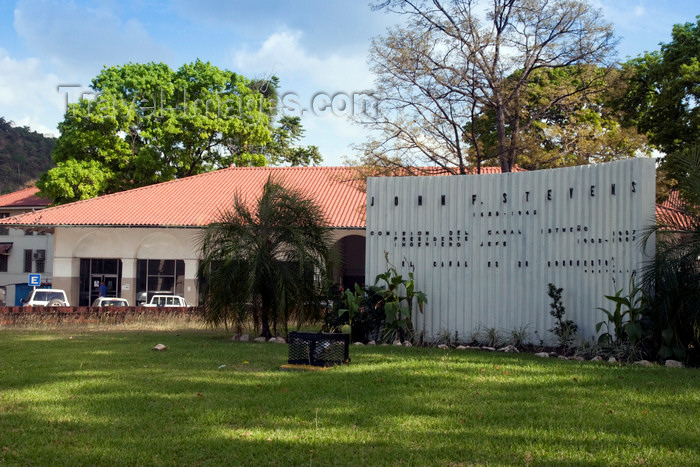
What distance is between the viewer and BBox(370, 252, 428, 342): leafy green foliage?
14188 millimetres

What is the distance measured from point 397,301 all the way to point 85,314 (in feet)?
41.7

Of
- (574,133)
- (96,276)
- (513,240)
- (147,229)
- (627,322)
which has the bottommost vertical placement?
(627,322)

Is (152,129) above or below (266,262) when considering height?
above

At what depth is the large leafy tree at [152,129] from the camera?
143 ft

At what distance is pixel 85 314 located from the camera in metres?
22.8

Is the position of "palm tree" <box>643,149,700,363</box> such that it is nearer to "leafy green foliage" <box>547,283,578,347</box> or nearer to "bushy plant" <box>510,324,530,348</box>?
"leafy green foliage" <box>547,283,578,347</box>

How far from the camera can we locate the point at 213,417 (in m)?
7.03

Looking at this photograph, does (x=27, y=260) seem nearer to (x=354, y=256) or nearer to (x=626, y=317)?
(x=354, y=256)

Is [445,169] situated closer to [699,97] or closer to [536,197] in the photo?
[699,97]

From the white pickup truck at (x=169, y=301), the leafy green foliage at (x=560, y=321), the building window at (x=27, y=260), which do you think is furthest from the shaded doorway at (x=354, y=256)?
the leafy green foliage at (x=560, y=321)

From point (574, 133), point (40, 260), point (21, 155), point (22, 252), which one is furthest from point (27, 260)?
point (574, 133)

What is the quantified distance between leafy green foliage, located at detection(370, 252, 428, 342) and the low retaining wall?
9034mm

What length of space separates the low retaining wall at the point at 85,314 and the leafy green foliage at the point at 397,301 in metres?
9.03

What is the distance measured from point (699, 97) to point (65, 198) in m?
35.5
